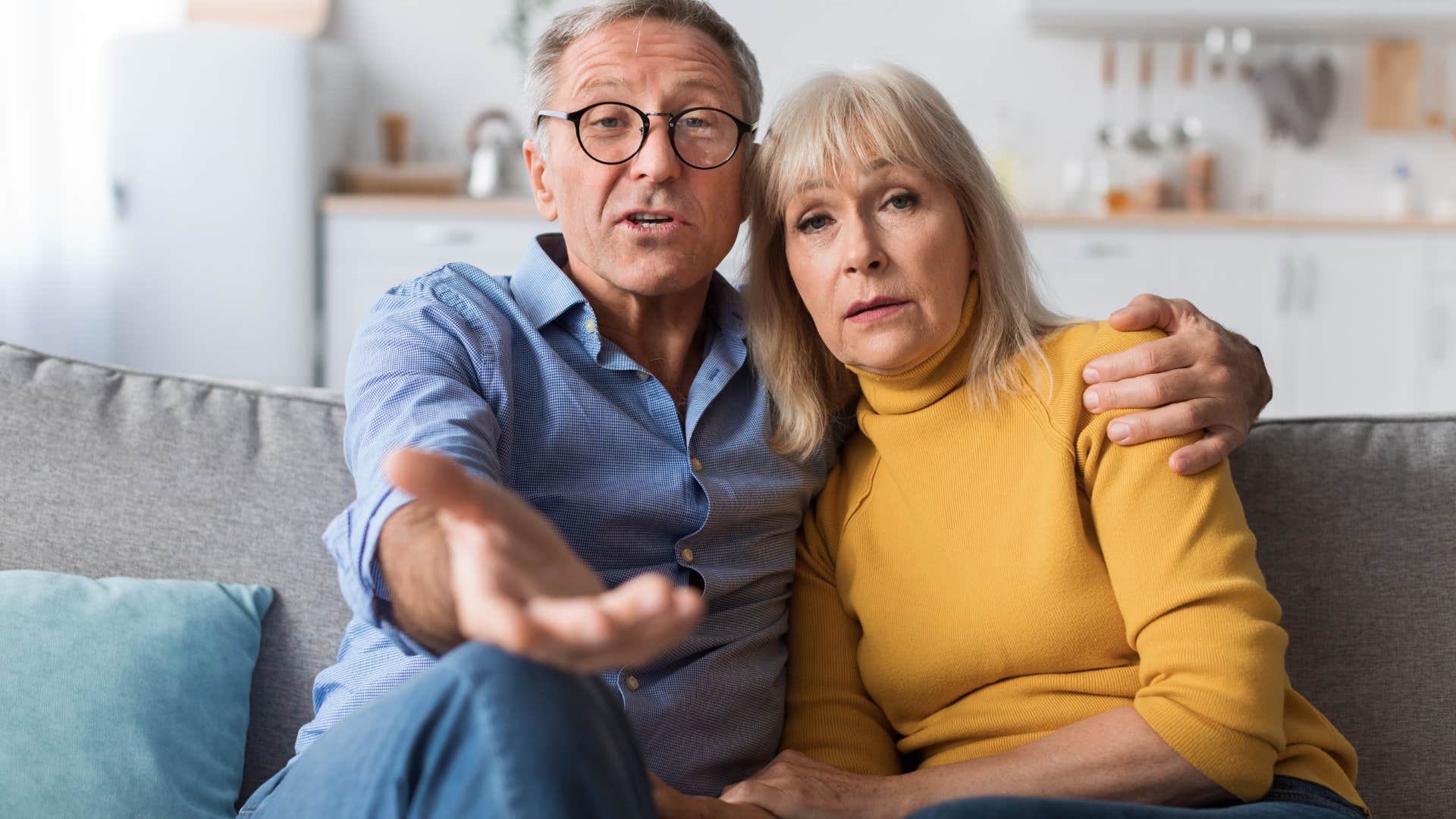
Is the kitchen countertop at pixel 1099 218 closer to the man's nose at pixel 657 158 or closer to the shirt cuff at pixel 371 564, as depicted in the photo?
the man's nose at pixel 657 158

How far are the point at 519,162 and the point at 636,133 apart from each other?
3.30 m

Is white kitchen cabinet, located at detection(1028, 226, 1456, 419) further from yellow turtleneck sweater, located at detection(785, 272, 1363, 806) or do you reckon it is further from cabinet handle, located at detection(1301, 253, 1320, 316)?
yellow turtleneck sweater, located at detection(785, 272, 1363, 806)

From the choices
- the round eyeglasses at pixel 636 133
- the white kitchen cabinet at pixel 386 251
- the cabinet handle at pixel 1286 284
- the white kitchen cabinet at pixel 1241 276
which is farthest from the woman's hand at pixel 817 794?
the cabinet handle at pixel 1286 284

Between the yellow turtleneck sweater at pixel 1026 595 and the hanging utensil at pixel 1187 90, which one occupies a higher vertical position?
the hanging utensil at pixel 1187 90

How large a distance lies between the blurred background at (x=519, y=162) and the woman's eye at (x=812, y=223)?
2.76 meters

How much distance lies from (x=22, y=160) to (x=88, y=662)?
9.78 feet

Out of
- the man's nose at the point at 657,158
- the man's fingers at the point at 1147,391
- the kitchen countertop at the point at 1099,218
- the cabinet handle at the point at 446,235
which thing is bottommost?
the cabinet handle at the point at 446,235

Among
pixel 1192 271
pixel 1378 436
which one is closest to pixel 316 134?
pixel 1192 271

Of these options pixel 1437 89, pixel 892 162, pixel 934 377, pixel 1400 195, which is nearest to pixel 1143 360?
pixel 934 377

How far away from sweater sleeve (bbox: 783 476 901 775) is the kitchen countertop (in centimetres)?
278

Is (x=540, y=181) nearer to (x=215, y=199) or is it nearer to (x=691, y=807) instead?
(x=691, y=807)

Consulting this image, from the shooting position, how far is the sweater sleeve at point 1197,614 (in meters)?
1.13

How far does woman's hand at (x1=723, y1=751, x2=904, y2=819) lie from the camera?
48.3 inches

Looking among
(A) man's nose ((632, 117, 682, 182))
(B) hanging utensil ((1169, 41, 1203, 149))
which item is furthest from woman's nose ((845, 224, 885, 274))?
(B) hanging utensil ((1169, 41, 1203, 149))
